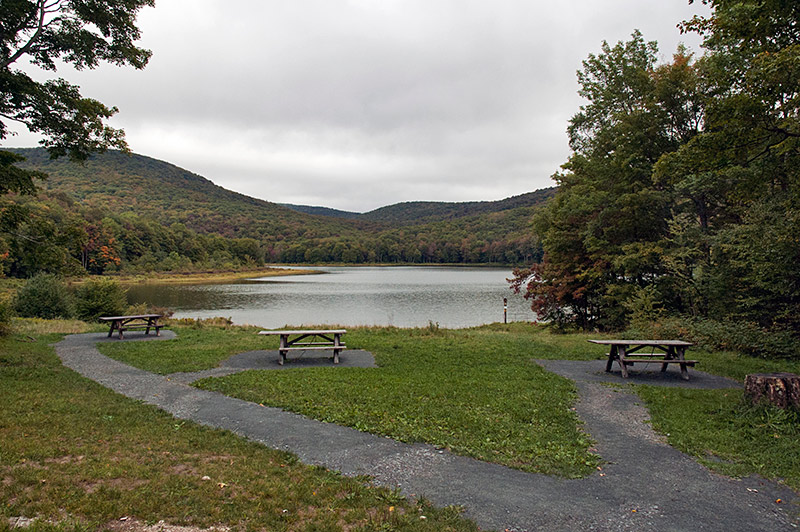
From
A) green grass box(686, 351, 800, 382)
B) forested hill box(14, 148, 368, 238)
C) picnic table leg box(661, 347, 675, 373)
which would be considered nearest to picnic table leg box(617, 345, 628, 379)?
picnic table leg box(661, 347, 675, 373)

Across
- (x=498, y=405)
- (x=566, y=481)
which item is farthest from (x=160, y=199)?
(x=566, y=481)

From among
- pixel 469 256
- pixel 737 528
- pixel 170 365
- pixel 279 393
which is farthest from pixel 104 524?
pixel 469 256

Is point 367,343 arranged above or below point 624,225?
below

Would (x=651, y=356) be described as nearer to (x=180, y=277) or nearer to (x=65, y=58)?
(x=65, y=58)

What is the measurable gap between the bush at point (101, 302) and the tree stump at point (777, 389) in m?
23.4

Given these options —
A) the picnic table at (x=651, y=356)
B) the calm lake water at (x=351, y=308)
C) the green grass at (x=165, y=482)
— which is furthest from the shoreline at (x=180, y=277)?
the picnic table at (x=651, y=356)

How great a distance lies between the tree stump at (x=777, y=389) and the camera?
604cm

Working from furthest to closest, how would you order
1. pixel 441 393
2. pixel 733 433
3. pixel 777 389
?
pixel 441 393 → pixel 777 389 → pixel 733 433

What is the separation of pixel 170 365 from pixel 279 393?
3895 millimetres

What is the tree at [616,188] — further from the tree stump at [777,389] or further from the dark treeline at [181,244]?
the tree stump at [777,389]

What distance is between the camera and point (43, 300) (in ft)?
72.4

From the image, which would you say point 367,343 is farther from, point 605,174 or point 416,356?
point 605,174

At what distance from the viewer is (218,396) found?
744 cm

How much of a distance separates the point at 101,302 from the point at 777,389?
80.3ft
